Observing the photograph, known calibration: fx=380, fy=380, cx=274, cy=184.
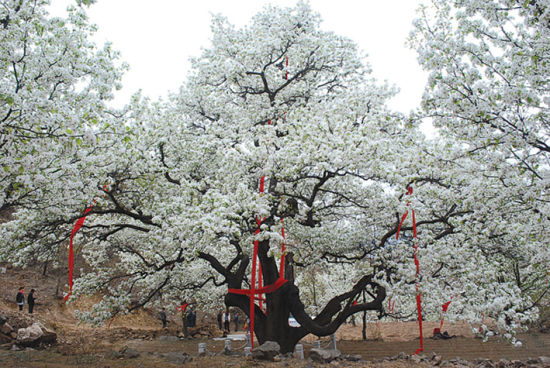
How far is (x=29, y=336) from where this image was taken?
1294cm

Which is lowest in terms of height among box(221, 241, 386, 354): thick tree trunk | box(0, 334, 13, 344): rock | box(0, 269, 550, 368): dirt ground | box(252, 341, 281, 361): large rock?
box(0, 269, 550, 368): dirt ground

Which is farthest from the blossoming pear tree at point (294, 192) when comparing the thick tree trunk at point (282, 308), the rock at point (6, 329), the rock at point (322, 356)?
the rock at point (6, 329)

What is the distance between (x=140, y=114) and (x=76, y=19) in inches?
127

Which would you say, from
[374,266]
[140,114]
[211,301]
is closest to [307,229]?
[374,266]

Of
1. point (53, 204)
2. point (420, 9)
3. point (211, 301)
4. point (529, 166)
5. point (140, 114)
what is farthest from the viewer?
point (211, 301)

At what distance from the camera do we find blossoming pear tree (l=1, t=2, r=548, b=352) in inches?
324

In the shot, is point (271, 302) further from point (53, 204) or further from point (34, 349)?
point (34, 349)

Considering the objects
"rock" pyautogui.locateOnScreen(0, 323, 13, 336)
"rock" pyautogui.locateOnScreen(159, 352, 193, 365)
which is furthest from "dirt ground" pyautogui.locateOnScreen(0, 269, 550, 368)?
"rock" pyautogui.locateOnScreen(0, 323, 13, 336)

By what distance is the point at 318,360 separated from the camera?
949 centimetres

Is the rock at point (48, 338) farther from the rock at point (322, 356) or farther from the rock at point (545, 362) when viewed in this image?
the rock at point (545, 362)

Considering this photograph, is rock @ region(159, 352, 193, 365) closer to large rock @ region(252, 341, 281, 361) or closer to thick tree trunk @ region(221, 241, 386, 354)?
thick tree trunk @ region(221, 241, 386, 354)

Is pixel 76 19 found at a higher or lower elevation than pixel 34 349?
higher

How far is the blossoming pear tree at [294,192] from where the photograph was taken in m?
8.22

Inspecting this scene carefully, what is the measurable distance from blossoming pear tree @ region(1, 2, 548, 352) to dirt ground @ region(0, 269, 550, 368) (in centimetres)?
164
